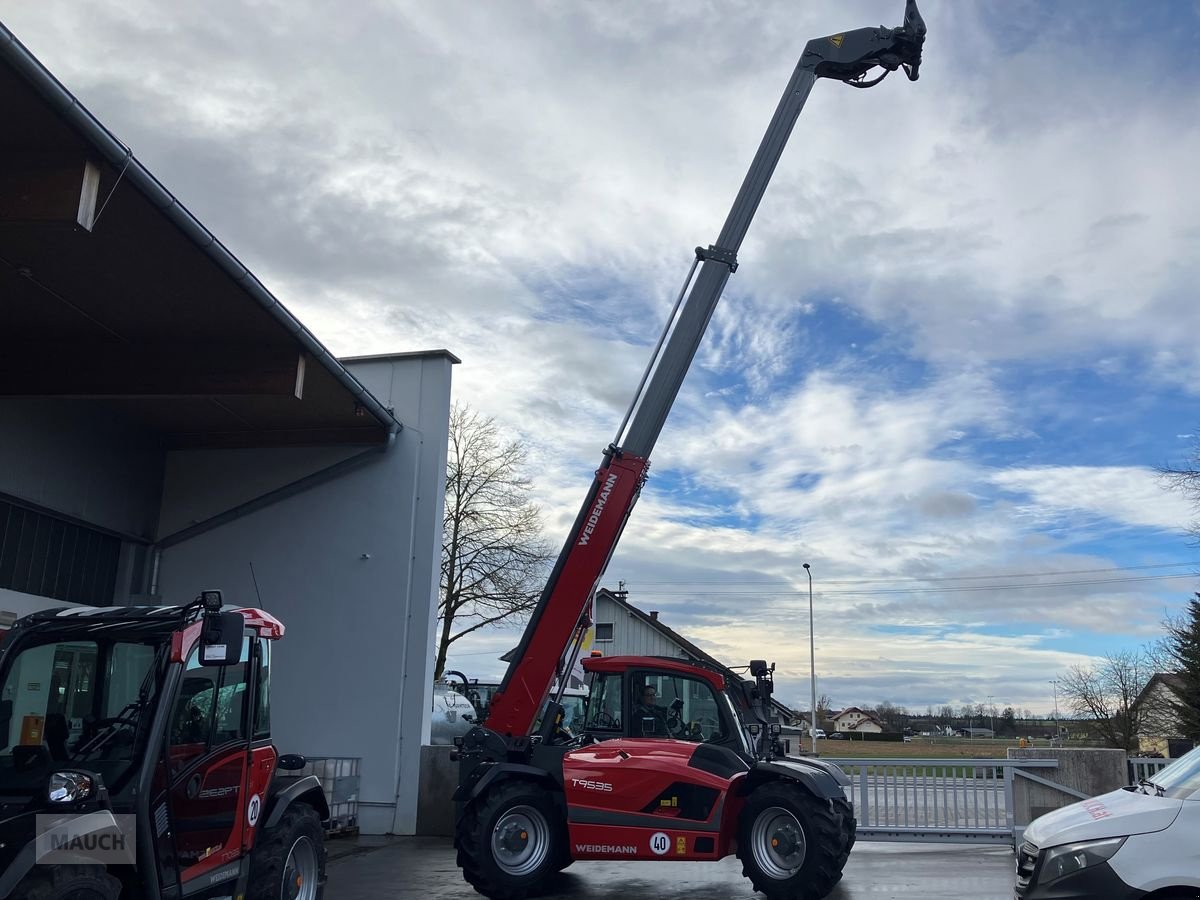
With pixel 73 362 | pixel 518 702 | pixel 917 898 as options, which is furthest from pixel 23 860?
pixel 73 362

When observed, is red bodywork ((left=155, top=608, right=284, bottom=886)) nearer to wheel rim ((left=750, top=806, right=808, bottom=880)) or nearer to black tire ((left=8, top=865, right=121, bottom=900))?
black tire ((left=8, top=865, right=121, bottom=900))

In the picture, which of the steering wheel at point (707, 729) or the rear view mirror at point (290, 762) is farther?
the steering wheel at point (707, 729)

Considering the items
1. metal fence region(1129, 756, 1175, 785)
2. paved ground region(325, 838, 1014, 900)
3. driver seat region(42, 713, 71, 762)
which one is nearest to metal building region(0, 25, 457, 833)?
paved ground region(325, 838, 1014, 900)

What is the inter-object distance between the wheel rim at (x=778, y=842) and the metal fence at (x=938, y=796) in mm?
4288

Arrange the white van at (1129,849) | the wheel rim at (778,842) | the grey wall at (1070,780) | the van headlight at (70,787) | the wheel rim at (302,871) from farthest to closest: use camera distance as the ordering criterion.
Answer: the grey wall at (1070,780)
the wheel rim at (778,842)
the wheel rim at (302,871)
the white van at (1129,849)
the van headlight at (70,787)

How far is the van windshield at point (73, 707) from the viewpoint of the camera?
18.8 feet

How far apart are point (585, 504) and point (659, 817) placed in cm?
306

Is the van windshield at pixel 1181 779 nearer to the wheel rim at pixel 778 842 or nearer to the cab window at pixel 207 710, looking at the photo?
the wheel rim at pixel 778 842

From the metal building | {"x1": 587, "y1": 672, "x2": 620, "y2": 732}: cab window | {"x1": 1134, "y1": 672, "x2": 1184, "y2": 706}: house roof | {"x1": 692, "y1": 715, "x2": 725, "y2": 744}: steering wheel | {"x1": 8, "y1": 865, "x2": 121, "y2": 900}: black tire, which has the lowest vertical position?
{"x1": 8, "y1": 865, "x2": 121, "y2": 900}: black tire

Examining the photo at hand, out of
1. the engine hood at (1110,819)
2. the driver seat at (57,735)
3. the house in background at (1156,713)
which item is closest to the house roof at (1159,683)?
the house in background at (1156,713)

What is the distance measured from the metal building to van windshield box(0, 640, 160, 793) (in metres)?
5.29

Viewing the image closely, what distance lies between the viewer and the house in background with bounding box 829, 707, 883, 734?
91.1 meters

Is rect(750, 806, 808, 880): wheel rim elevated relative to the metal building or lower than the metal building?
lower

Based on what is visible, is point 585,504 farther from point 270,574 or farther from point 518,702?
point 270,574
